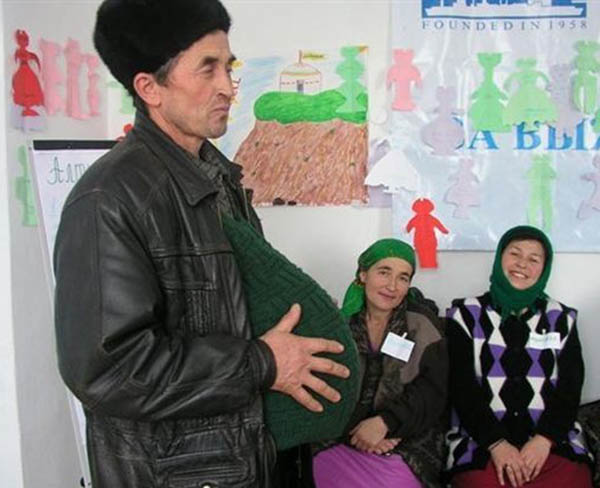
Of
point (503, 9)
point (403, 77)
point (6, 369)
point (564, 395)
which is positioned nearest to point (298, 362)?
point (6, 369)

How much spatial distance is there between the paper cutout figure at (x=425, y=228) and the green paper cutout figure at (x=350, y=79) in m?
0.45

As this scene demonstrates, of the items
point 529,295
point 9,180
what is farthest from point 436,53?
point 9,180

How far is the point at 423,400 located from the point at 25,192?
4.69 feet

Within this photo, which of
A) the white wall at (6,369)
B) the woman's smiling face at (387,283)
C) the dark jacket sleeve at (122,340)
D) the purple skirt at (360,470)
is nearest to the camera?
the dark jacket sleeve at (122,340)

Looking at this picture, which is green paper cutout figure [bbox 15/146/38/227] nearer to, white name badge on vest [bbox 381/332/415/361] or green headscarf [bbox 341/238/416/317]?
green headscarf [bbox 341/238/416/317]

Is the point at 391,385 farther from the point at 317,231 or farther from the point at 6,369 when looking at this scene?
the point at 6,369

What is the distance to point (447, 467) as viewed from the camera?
7.39 ft

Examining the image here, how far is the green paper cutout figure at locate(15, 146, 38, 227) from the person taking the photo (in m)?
1.99

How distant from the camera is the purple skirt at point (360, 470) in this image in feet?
6.89

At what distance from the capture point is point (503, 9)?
2506 mm

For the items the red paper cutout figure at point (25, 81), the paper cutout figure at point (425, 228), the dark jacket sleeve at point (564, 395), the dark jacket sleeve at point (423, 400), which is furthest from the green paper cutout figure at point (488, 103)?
the red paper cutout figure at point (25, 81)

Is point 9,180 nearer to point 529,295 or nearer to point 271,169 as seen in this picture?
point 271,169

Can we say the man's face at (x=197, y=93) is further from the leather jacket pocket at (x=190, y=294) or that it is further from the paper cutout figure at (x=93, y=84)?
the paper cutout figure at (x=93, y=84)

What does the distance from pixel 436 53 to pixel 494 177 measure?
53 centimetres
